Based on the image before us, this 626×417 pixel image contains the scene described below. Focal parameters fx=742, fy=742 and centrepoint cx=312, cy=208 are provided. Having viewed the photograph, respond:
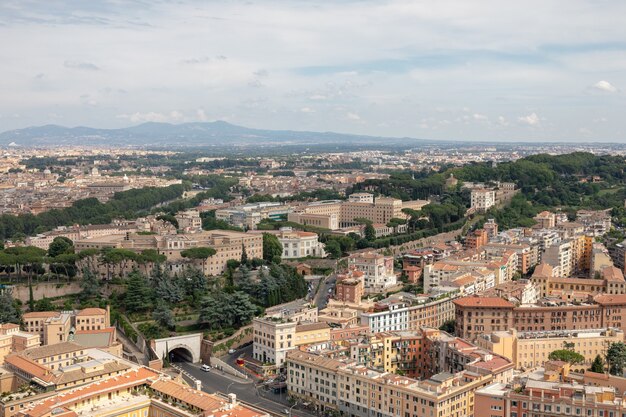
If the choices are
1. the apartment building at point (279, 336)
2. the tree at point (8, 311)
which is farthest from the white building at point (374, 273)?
the tree at point (8, 311)

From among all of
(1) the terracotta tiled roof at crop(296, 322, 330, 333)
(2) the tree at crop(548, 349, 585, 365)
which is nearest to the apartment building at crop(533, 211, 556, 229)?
(2) the tree at crop(548, 349, 585, 365)

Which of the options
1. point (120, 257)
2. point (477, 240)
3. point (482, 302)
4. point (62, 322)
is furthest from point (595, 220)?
point (62, 322)

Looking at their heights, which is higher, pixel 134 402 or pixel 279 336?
pixel 134 402

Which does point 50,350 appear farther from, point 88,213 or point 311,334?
point 88,213

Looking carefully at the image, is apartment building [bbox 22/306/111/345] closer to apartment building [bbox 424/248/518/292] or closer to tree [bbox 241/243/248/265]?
tree [bbox 241/243/248/265]

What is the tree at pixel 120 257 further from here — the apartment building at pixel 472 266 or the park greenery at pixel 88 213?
the park greenery at pixel 88 213

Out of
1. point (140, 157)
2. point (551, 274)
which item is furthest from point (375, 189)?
point (140, 157)

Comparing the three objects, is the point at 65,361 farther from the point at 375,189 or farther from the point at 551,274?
the point at 375,189
